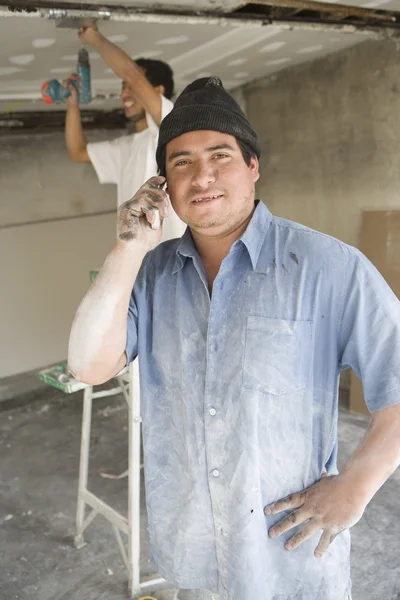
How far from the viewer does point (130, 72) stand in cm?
210

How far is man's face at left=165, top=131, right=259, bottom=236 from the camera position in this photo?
121 cm

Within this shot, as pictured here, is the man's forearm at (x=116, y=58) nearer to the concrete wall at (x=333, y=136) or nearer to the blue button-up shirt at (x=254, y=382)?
the blue button-up shirt at (x=254, y=382)

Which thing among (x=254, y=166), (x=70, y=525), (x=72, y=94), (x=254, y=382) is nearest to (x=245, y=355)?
(x=254, y=382)

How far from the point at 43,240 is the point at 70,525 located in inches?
108

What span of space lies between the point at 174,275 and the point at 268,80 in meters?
3.70

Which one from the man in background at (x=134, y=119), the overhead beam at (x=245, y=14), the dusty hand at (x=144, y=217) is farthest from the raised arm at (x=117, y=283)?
the overhead beam at (x=245, y=14)

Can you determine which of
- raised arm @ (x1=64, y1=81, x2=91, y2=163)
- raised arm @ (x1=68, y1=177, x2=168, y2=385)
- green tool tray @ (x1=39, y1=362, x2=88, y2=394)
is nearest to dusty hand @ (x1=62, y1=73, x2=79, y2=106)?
raised arm @ (x1=64, y1=81, x2=91, y2=163)

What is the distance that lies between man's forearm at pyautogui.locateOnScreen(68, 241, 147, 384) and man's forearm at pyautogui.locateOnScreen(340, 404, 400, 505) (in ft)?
1.90

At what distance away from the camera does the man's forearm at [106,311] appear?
3.92 ft

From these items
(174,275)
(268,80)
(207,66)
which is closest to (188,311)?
(174,275)

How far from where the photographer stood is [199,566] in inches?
52.7

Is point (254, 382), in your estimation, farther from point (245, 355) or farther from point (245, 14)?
point (245, 14)

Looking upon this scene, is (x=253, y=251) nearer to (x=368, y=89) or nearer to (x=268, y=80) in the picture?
(x=368, y=89)

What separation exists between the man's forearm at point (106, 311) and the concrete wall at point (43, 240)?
12.6ft
